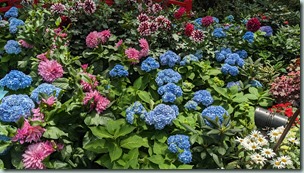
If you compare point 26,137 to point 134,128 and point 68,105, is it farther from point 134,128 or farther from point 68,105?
point 134,128

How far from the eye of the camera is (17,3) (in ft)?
10.8

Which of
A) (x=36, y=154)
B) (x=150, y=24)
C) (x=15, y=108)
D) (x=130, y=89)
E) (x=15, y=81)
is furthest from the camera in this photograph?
(x=150, y=24)

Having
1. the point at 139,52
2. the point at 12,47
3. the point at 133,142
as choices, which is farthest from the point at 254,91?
the point at 12,47

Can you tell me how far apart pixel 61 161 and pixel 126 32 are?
126 cm

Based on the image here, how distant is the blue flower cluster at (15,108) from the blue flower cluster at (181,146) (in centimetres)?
76

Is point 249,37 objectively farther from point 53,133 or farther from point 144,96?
point 53,133

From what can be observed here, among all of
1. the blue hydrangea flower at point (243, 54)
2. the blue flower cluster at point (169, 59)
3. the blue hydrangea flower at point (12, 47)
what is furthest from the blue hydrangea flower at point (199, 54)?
the blue hydrangea flower at point (12, 47)

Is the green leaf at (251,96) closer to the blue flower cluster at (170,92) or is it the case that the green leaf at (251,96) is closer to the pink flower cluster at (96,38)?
the blue flower cluster at (170,92)

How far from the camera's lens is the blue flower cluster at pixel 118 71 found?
2.36 metres

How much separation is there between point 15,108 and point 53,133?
0.24 m

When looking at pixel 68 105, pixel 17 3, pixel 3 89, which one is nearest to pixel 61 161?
pixel 68 105

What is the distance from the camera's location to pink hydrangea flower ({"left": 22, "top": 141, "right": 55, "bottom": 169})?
5.81 feet

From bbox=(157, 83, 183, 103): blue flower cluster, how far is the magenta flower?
0.62m

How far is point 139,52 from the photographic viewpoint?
2545 millimetres
